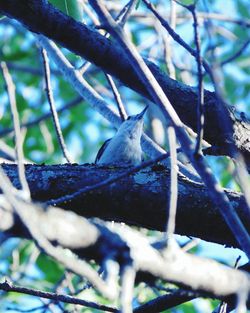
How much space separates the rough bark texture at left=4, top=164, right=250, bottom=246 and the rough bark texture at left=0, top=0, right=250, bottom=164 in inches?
10.5

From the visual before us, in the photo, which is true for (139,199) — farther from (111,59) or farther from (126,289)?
(126,289)

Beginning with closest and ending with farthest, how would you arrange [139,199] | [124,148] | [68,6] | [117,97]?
[139,199] < [68,6] < [117,97] < [124,148]

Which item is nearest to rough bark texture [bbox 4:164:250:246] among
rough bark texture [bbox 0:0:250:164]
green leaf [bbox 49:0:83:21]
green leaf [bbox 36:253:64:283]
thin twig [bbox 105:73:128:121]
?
rough bark texture [bbox 0:0:250:164]

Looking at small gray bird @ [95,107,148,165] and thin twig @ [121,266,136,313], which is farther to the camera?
small gray bird @ [95,107,148,165]

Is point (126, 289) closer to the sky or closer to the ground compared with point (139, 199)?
closer to the ground

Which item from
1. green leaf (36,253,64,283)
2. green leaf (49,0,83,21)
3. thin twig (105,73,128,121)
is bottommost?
green leaf (36,253,64,283)

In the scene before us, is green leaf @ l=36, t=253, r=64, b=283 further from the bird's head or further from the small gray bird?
the bird's head

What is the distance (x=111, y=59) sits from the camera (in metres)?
2.94

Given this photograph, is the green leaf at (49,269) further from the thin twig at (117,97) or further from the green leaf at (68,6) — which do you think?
the green leaf at (68,6)

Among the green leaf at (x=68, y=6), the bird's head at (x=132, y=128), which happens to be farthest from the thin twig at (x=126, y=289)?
the bird's head at (x=132, y=128)

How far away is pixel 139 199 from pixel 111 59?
2.10ft

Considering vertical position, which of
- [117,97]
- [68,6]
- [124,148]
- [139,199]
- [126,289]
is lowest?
[126,289]

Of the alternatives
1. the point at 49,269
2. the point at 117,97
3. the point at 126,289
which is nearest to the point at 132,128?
the point at 117,97

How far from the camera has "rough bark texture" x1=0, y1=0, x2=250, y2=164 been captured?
285 centimetres
